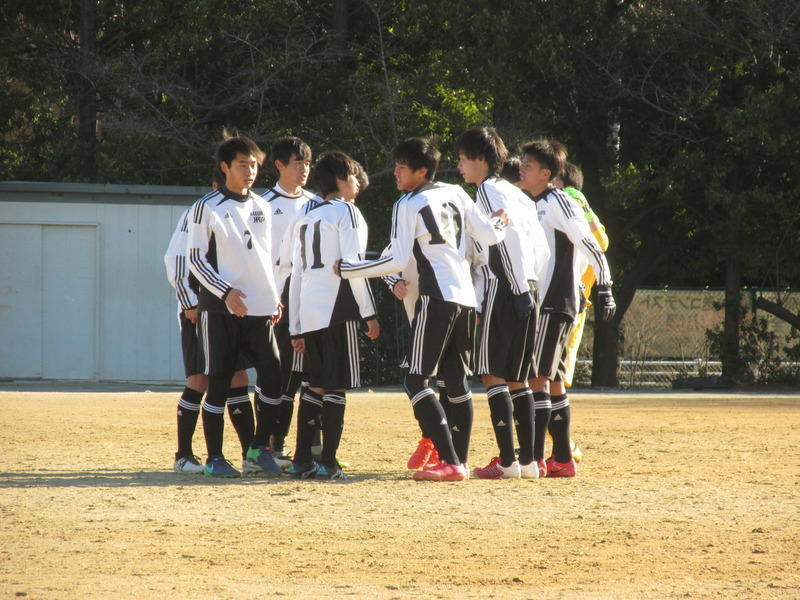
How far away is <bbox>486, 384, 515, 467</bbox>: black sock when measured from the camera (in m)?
7.42

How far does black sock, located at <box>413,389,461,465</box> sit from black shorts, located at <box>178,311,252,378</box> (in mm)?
1276

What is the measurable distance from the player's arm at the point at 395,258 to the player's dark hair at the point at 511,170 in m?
1.26

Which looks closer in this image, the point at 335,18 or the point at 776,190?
the point at 776,190

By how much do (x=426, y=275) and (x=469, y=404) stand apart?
92 cm

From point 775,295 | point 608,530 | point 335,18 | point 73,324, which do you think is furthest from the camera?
point 335,18

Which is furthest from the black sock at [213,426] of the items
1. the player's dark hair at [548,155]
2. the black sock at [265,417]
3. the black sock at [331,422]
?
the player's dark hair at [548,155]

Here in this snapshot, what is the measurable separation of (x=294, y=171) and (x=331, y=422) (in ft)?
5.93

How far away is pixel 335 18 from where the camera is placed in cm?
2344

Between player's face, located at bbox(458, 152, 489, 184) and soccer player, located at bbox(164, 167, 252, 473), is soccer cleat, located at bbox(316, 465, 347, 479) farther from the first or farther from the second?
player's face, located at bbox(458, 152, 489, 184)

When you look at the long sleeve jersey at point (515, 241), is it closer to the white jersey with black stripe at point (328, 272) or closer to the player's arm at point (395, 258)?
the player's arm at point (395, 258)

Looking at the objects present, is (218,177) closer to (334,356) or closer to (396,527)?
(334,356)

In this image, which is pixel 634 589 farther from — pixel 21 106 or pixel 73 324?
pixel 21 106

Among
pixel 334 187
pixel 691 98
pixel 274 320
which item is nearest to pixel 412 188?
pixel 334 187

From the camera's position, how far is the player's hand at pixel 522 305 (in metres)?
7.34
